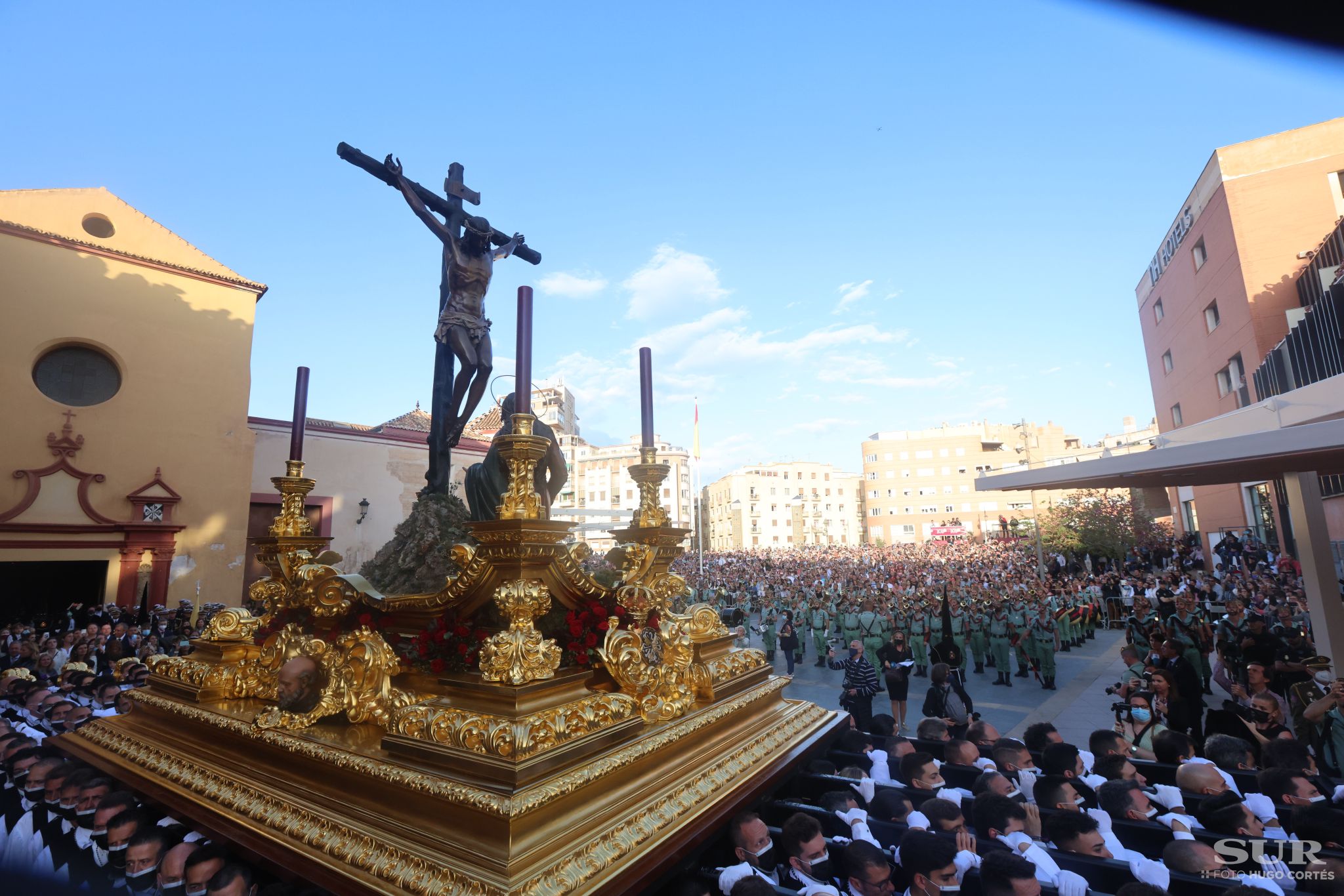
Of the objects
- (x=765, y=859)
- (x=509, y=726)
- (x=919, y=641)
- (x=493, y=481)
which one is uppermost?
(x=493, y=481)

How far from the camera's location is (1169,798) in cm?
366

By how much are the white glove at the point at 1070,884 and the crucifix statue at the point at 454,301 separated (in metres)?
4.46

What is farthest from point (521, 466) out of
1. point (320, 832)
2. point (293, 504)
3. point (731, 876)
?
point (293, 504)

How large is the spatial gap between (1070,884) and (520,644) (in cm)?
266

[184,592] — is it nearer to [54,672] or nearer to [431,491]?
[54,672]

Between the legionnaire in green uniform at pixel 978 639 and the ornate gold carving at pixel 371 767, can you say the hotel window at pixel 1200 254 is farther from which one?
the ornate gold carving at pixel 371 767

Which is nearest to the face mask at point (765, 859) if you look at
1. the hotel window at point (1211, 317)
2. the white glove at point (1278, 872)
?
the white glove at point (1278, 872)

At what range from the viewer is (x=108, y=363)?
15859mm

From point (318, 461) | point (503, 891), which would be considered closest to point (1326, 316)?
point (503, 891)

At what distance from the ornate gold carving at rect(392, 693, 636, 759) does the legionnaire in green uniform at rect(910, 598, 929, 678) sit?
12.3 meters

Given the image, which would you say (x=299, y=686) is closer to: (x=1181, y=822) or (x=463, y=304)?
(x=463, y=304)

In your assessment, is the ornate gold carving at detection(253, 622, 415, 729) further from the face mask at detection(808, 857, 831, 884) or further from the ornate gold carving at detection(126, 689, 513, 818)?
the face mask at detection(808, 857, 831, 884)

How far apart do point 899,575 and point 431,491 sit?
1039 inches

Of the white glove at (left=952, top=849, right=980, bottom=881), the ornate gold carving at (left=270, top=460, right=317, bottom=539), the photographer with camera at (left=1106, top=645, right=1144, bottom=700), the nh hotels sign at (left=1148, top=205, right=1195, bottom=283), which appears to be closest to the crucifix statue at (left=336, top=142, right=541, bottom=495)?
the ornate gold carving at (left=270, top=460, right=317, bottom=539)
